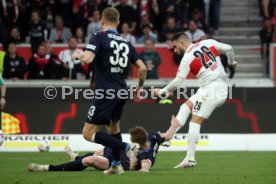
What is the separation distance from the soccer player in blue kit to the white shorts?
2093 millimetres

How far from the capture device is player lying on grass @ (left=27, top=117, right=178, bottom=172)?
43.3 ft

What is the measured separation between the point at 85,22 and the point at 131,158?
504 inches

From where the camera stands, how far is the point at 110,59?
42.1ft

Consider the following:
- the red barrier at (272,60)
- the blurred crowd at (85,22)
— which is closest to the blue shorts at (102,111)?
the blurred crowd at (85,22)

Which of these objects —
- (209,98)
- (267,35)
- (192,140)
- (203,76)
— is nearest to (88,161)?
(192,140)

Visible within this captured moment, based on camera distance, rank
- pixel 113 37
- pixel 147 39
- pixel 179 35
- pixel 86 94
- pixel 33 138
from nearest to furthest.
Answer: pixel 113 37 → pixel 179 35 → pixel 33 138 → pixel 86 94 → pixel 147 39

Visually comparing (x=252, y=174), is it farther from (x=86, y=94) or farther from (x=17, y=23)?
(x=17, y=23)

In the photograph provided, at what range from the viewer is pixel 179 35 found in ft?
49.0

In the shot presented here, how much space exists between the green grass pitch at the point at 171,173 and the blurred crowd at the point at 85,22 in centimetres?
771

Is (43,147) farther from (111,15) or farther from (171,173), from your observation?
(111,15)

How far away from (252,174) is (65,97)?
30.4 ft

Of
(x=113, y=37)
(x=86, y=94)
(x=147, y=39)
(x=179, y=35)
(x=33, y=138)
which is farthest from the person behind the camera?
(x=147, y=39)

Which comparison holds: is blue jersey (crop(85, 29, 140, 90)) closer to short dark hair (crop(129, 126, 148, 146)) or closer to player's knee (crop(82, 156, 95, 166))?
short dark hair (crop(129, 126, 148, 146))

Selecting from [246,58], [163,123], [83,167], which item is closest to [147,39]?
[246,58]
